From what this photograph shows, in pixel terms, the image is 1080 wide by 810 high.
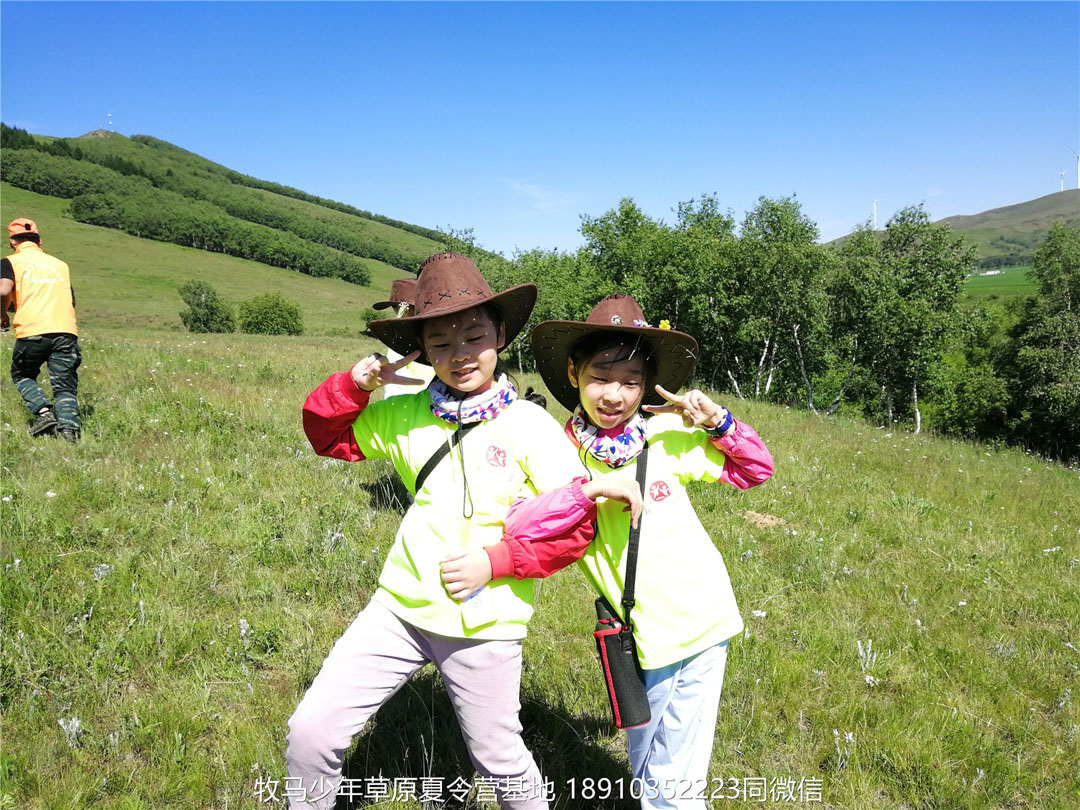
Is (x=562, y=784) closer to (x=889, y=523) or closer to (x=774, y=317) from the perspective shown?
(x=889, y=523)

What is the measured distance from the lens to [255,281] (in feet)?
359

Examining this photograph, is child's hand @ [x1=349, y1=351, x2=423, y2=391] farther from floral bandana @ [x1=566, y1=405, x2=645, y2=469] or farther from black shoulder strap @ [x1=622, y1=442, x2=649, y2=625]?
black shoulder strap @ [x1=622, y1=442, x2=649, y2=625]

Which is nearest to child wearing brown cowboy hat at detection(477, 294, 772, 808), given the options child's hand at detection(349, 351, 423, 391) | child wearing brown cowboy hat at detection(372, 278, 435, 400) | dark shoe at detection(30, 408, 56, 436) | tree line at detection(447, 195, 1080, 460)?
child's hand at detection(349, 351, 423, 391)

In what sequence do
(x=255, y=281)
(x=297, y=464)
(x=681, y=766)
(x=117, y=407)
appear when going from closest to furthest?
(x=681, y=766) → (x=297, y=464) → (x=117, y=407) → (x=255, y=281)

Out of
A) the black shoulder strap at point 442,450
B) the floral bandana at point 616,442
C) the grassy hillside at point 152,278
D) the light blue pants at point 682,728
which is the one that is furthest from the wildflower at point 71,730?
the grassy hillside at point 152,278

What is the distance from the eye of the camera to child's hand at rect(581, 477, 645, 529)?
7.78 feet

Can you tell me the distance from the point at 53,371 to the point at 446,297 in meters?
8.47

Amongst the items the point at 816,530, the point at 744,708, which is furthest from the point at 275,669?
the point at 816,530

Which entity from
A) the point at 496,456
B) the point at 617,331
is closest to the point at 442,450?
the point at 496,456

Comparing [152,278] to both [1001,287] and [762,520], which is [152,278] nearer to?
[762,520]

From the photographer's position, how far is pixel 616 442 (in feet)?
9.20

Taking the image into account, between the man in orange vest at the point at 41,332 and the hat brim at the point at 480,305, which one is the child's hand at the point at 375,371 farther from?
the man in orange vest at the point at 41,332

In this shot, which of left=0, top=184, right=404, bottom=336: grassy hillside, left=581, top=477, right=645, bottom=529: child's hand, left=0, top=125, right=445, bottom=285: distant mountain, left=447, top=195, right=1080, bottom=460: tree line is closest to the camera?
left=581, top=477, right=645, bottom=529: child's hand

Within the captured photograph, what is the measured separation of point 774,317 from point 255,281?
93.5 m
